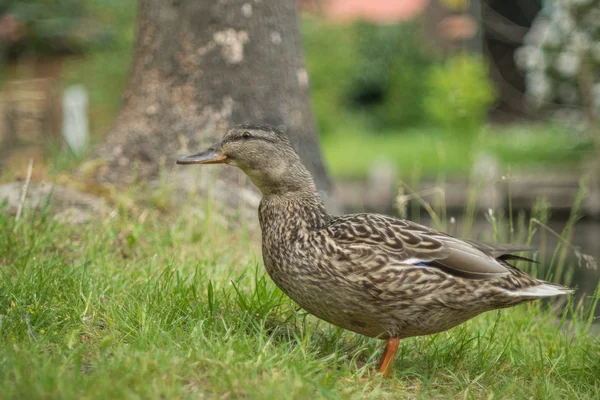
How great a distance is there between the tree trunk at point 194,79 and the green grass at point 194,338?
0.91 meters

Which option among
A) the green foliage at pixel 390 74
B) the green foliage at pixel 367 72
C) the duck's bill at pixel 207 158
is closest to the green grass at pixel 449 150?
the green foliage at pixel 367 72

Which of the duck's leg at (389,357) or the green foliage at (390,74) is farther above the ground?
the green foliage at (390,74)

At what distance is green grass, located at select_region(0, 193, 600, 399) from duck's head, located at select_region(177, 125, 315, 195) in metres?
0.49

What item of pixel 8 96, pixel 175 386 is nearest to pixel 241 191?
pixel 175 386

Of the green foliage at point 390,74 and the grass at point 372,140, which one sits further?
the green foliage at point 390,74

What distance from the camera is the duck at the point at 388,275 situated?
3.23m

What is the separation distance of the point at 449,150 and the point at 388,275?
36.4ft

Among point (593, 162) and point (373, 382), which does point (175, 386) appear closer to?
point (373, 382)

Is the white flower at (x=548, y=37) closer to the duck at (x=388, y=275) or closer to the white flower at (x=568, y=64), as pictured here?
the white flower at (x=568, y=64)

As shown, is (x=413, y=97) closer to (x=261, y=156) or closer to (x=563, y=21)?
(x=563, y=21)

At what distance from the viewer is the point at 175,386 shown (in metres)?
2.63

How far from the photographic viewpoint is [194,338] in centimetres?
312

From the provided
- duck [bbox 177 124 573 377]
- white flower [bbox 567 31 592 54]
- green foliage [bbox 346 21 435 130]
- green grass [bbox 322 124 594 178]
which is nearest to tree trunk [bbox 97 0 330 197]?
duck [bbox 177 124 573 377]

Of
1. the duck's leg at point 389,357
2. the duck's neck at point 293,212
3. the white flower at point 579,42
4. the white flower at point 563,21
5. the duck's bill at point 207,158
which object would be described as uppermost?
the white flower at point 563,21
